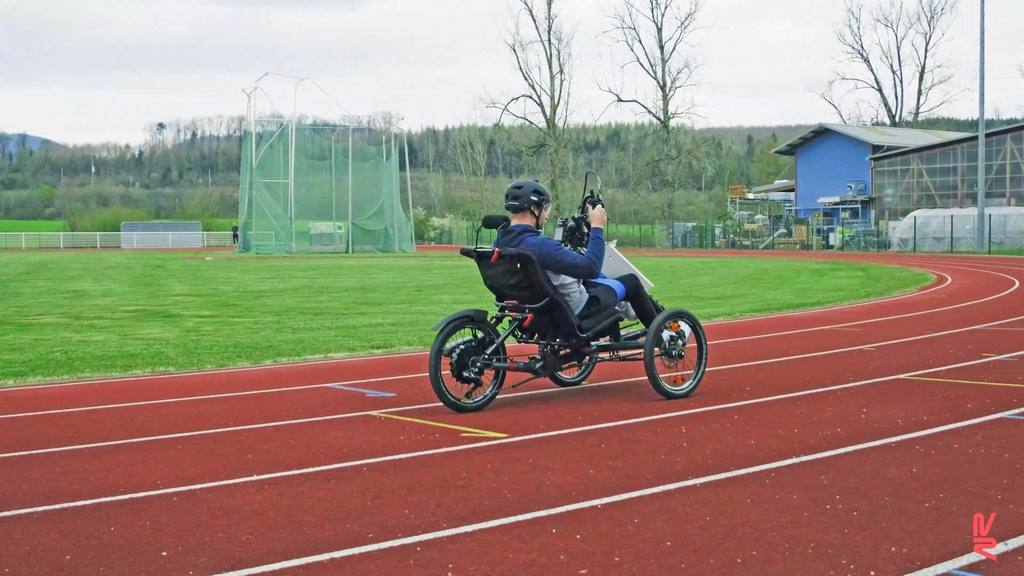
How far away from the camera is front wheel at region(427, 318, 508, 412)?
8.57 metres

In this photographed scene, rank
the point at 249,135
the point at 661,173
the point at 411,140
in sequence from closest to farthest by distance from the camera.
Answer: the point at 249,135, the point at 661,173, the point at 411,140

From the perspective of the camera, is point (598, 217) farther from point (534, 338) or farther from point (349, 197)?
point (349, 197)

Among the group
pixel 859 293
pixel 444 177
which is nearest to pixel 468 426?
pixel 859 293

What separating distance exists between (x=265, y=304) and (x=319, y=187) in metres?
34.2

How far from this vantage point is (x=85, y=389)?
10930mm

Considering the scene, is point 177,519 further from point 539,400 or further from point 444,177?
point 444,177

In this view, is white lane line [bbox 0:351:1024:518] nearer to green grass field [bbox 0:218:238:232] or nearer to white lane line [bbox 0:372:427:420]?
white lane line [bbox 0:372:427:420]

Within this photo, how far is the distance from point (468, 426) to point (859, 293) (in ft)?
55.7

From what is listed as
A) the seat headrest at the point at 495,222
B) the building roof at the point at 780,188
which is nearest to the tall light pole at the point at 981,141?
the seat headrest at the point at 495,222

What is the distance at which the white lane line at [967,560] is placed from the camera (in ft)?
15.1

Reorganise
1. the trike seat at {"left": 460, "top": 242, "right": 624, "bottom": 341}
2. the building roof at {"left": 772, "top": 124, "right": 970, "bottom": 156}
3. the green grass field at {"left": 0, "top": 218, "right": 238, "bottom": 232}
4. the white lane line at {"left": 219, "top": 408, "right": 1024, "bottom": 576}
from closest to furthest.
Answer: the white lane line at {"left": 219, "top": 408, "right": 1024, "bottom": 576} → the trike seat at {"left": 460, "top": 242, "right": 624, "bottom": 341} → the building roof at {"left": 772, "top": 124, "right": 970, "bottom": 156} → the green grass field at {"left": 0, "top": 218, "right": 238, "bottom": 232}

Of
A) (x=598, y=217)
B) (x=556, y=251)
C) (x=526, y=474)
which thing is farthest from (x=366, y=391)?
(x=526, y=474)

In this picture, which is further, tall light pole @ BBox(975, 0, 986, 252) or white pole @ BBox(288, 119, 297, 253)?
white pole @ BBox(288, 119, 297, 253)

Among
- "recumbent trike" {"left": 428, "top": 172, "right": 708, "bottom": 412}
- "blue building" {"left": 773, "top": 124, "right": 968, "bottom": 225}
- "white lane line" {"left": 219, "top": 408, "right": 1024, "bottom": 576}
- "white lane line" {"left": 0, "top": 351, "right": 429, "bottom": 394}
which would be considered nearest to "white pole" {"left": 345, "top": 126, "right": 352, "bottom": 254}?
"blue building" {"left": 773, "top": 124, "right": 968, "bottom": 225}
